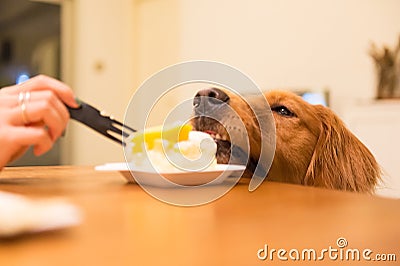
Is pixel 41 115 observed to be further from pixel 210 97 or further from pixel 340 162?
pixel 340 162

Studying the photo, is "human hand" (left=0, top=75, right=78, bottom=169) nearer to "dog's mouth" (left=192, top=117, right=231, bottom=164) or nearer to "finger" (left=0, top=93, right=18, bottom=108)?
"finger" (left=0, top=93, right=18, bottom=108)

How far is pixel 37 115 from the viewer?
54 centimetres

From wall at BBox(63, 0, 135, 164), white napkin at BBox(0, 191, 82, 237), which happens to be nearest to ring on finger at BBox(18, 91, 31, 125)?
white napkin at BBox(0, 191, 82, 237)

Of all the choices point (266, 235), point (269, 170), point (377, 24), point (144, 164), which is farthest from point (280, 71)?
point (266, 235)

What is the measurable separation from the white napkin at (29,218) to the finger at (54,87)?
0.22m

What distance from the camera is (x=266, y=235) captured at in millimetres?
309

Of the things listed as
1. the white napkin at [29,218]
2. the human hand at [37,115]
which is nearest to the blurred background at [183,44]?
the human hand at [37,115]

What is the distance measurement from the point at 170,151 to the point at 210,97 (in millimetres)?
274

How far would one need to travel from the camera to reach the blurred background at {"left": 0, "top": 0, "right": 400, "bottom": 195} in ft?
8.00

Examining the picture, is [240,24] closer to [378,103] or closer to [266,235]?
[378,103]

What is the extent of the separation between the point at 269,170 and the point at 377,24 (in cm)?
172

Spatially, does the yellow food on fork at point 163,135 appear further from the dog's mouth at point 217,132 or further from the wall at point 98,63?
the wall at point 98,63

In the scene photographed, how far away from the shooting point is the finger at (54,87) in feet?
1.79

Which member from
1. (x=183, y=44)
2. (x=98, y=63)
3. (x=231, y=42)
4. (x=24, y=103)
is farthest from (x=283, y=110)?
(x=98, y=63)
